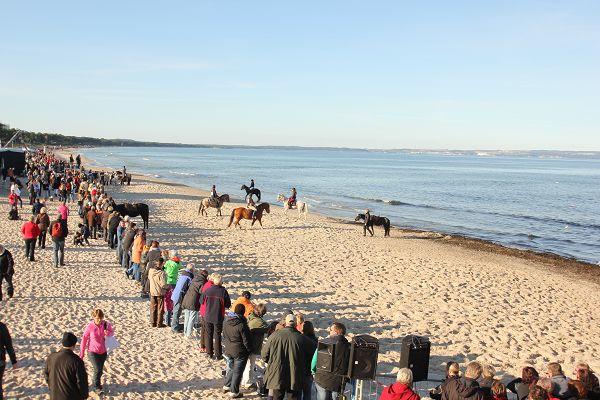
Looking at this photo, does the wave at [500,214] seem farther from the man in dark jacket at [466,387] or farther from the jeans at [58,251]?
the man in dark jacket at [466,387]

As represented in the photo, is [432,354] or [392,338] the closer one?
[432,354]

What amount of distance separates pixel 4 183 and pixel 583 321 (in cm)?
3424

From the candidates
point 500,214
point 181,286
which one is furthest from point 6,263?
point 500,214

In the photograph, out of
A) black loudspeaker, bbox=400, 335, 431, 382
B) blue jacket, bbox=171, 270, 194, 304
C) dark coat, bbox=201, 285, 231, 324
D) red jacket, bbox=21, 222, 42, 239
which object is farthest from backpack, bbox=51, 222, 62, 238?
black loudspeaker, bbox=400, 335, 431, 382

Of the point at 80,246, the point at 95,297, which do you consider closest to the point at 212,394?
the point at 95,297

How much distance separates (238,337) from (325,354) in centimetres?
149

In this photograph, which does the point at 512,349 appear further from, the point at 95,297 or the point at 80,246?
the point at 80,246

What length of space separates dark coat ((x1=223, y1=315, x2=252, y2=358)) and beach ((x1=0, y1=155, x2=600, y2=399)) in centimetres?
79

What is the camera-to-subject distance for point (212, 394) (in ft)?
25.0

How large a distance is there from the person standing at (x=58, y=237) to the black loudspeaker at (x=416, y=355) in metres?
10.5

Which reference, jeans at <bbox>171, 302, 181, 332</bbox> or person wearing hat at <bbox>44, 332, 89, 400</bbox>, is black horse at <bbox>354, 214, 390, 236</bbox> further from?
person wearing hat at <bbox>44, 332, 89, 400</bbox>

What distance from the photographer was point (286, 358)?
6578 mm

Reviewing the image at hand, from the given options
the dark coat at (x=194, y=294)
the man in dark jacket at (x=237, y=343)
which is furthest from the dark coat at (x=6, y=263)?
the man in dark jacket at (x=237, y=343)

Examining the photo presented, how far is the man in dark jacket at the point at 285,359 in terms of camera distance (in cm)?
654
